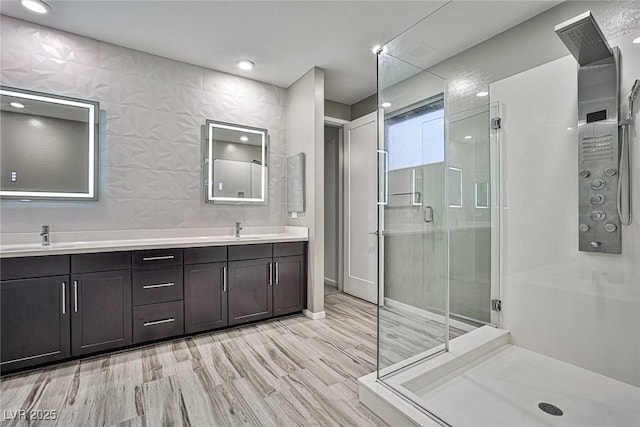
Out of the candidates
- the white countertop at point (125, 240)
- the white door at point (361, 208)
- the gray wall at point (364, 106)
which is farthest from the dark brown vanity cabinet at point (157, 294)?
the gray wall at point (364, 106)

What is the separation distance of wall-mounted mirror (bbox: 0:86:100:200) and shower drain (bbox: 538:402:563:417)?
361 centimetres

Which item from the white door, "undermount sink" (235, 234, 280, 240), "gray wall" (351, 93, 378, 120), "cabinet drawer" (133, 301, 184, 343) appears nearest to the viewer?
"cabinet drawer" (133, 301, 184, 343)

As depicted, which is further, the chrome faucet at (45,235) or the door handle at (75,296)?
the chrome faucet at (45,235)

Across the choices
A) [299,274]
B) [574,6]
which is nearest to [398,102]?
[574,6]

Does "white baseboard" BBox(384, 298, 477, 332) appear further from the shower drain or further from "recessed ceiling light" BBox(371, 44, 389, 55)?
"recessed ceiling light" BBox(371, 44, 389, 55)

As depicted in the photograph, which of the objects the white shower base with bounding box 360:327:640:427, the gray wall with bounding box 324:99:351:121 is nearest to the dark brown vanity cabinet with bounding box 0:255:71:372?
the white shower base with bounding box 360:327:640:427

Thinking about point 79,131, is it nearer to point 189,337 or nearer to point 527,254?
point 189,337

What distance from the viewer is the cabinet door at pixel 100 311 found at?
225 cm

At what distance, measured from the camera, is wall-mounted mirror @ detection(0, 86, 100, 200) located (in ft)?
7.75

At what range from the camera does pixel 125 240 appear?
2781 millimetres

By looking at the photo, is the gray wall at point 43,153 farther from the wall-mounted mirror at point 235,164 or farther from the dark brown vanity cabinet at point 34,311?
the wall-mounted mirror at point 235,164

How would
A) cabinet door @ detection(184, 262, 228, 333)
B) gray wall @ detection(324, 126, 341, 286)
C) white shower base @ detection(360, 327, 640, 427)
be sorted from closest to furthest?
white shower base @ detection(360, 327, 640, 427), cabinet door @ detection(184, 262, 228, 333), gray wall @ detection(324, 126, 341, 286)

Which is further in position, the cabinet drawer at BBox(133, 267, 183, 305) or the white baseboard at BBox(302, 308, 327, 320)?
the white baseboard at BBox(302, 308, 327, 320)

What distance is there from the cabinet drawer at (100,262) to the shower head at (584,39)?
3.47 meters
